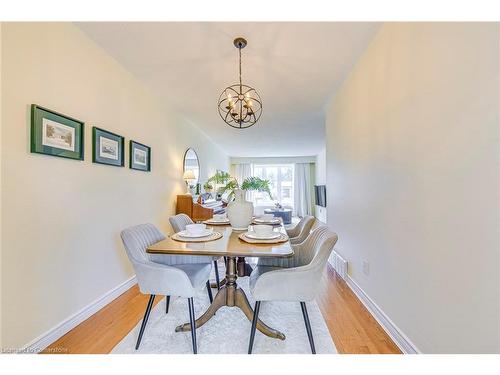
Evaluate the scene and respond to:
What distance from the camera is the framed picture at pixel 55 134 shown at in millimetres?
1486

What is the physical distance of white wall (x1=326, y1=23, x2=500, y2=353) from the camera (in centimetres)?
97

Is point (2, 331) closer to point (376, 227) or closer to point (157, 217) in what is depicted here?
point (157, 217)

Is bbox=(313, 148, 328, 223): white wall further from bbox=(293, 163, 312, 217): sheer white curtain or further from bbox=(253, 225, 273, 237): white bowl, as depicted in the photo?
bbox=(253, 225, 273, 237): white bowl

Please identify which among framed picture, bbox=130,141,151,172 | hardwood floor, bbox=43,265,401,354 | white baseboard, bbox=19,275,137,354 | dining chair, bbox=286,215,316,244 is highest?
framed picture, bbox=130,141,151,172

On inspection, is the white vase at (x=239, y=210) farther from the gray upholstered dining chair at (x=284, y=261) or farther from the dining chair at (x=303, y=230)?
the dining chair at (x=303, y=230)

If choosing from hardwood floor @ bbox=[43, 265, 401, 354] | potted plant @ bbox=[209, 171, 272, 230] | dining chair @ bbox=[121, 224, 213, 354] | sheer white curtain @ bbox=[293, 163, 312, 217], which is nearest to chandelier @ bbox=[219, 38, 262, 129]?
potted plant @ bbox=[209, 171, 272, 230]

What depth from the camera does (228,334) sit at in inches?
66.8

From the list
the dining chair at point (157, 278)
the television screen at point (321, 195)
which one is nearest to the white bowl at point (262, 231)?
the dining chair at point (157, 278)

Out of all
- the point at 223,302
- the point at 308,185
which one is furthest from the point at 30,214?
the point at 308,185

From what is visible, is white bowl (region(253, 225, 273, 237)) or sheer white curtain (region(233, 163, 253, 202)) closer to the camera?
white bowl (region(253, 225, 273, 237))

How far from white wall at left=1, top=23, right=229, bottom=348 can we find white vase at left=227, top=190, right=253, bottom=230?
123 centimetres

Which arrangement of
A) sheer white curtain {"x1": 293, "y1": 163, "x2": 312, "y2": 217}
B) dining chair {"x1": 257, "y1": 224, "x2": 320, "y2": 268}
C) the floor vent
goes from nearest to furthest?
dining chair {"x1": 257, "y1": 224, "x2": 320, "y2": 268}
the floor vent
sheer white curtain {"x1": 293, "y1": 163, "x2": 312, "y2": 217}

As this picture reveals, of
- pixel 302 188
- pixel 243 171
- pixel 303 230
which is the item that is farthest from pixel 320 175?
pixel 303 230

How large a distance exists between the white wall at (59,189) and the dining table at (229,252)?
31.0 inches
